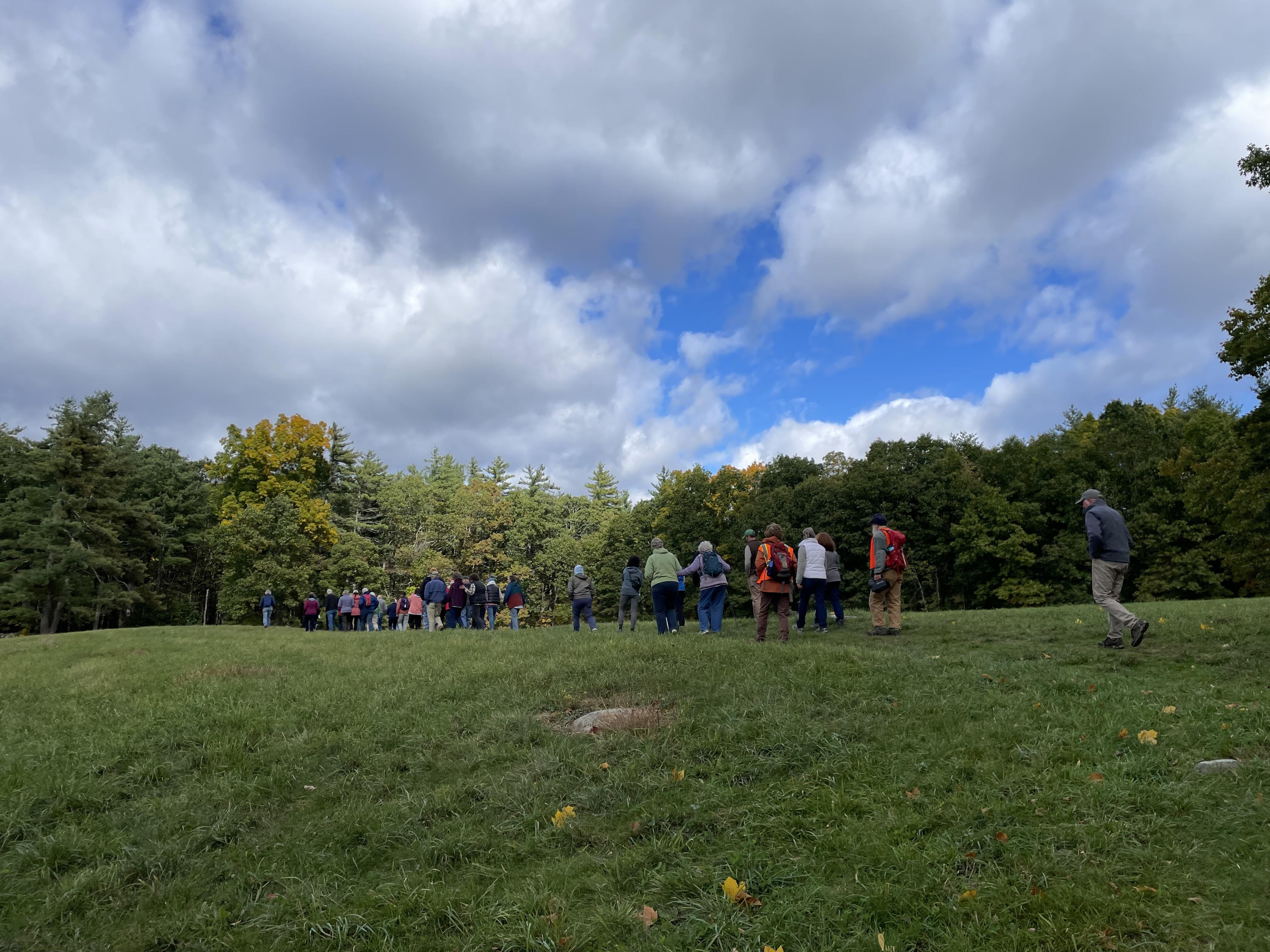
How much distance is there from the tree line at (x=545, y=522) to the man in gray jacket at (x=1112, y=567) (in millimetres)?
31173

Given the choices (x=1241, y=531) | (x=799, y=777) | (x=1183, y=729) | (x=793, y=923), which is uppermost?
(x=1241, y=531)

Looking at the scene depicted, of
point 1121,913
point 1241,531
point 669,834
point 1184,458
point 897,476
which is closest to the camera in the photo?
point 1121,913

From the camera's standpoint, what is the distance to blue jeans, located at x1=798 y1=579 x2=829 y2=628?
15.5 m

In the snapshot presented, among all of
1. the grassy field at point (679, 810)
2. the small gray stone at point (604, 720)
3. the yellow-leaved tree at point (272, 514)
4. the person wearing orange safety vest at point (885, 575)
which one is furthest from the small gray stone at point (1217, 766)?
the yellow-leaved tree at point (272, 514)

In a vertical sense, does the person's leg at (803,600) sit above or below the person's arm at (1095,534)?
below

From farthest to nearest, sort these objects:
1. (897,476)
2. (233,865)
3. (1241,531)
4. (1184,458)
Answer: (897,476) < (1184,458) < (1241,531) < (233,865)

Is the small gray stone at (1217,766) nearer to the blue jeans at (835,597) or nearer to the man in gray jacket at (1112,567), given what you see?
the man in gray jacket at (1112,567)

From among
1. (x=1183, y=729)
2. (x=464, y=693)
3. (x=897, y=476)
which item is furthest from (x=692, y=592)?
(x=1183, y=729)

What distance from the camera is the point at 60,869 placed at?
6156mm

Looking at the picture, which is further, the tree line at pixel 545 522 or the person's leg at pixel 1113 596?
the tree line at pixel 545 522

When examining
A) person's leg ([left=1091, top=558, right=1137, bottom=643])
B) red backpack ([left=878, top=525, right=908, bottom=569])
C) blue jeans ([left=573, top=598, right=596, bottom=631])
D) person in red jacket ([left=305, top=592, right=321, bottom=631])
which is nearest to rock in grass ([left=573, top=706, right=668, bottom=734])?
person's leg ([left=1091, top=558, right=1137, bottom=643])

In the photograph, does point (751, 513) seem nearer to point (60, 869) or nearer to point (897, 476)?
point (897, 476)

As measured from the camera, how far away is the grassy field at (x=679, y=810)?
4.34 m

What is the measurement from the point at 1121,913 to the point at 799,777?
2603 mm
